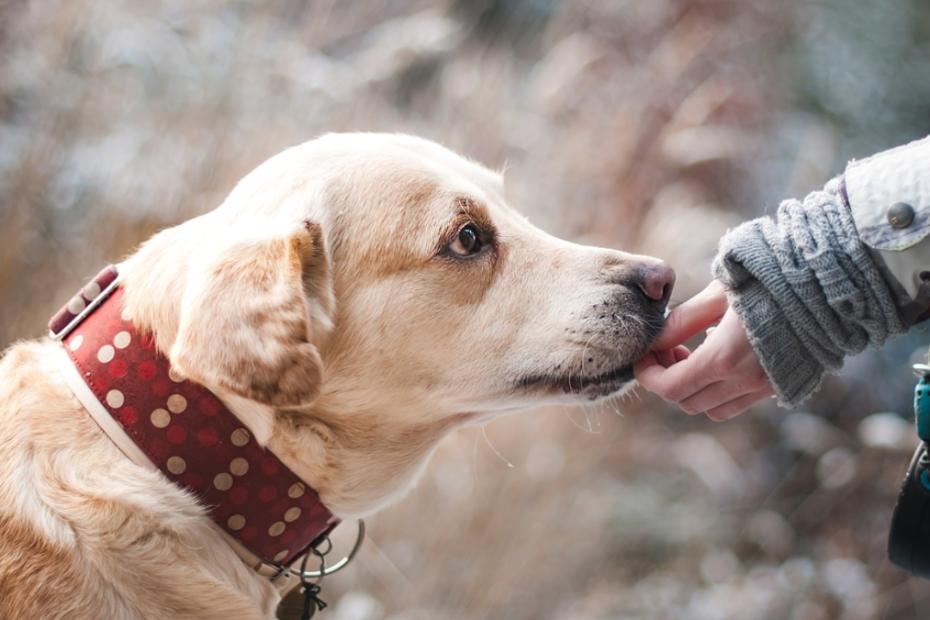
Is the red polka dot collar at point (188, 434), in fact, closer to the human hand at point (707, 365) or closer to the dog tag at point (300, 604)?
the dog tag at point (300, 604)

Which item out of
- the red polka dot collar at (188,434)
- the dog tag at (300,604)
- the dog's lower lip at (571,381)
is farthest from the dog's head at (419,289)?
the dog tag at (300,604)

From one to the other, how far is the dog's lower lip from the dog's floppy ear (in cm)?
56

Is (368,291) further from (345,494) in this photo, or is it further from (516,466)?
(516,466)

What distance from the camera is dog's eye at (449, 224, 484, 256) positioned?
6.14 feet

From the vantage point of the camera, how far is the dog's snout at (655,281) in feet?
6.14

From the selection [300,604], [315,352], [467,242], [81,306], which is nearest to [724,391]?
[467,242]

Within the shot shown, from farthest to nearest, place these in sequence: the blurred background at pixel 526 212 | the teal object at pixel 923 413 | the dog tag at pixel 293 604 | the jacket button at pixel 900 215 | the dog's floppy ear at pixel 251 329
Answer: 1. the blurred background at pixel 526 212
2. the dog tag at pixel 293 604
3. the teal object at pixel 923 413
4. the jacket button at pixel 900 215
5. the dog's floppy ear at pixel 251 329

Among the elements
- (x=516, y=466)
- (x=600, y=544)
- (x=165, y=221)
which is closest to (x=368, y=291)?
(x=516, y=466)

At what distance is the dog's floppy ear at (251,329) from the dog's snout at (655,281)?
83 cm

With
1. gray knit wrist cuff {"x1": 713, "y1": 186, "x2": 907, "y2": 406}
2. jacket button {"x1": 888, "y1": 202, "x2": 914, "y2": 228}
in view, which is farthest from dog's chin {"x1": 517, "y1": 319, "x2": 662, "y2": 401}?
jacket button {"x1": 888, "y1": 202, "x2": 914, "y2": 228}

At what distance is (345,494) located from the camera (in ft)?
5.83

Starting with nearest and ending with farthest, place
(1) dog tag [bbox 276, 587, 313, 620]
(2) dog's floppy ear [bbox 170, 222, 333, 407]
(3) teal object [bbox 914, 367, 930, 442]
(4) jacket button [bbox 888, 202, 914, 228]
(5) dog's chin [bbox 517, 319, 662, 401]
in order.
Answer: (2) dog's floppy ear [bbox 170, 222, 333, 407], (4) jacket button [bbox 888, 202, 914, 228], (3) teal object [bbox 914, 367, 930, 442], (5) dog's chin [bbox 517, 319, 662, 401], (1) dog tag [bbox 276, 587, 313, 620]

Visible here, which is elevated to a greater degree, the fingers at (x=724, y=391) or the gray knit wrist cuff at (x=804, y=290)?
the gray knit wrist cuff at (x=804, y=290)

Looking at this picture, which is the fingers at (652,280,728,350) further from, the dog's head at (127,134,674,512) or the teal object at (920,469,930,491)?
the teal object at (920,469,930,491)
